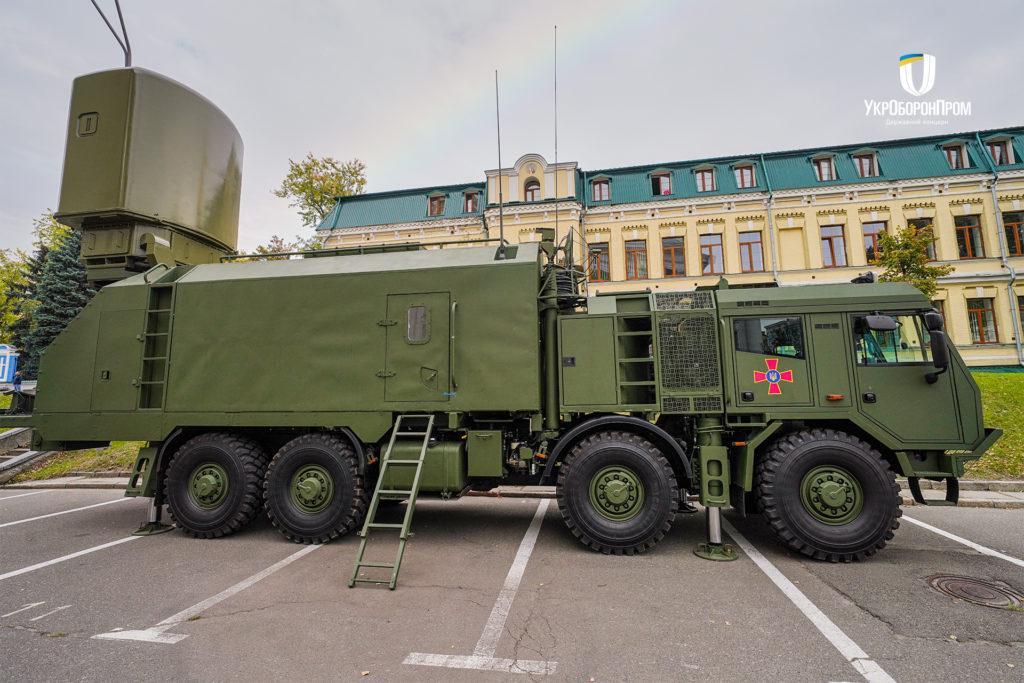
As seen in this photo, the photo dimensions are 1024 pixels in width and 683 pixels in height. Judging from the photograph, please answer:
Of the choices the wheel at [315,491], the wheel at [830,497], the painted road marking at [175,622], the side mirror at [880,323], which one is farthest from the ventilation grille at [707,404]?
the painted road marking at [175,622]

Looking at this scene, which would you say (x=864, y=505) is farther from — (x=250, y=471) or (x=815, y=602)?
(x=250, y=471)

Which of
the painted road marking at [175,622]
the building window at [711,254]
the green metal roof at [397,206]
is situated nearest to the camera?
the painted road marking at [175,622]

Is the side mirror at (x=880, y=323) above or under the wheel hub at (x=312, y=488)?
above

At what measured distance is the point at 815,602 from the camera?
3920mm

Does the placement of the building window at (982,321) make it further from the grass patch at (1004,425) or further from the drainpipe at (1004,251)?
Result: the grass patch at (1004,425)

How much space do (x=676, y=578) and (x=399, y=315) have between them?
4.17m

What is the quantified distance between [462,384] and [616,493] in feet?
7.02

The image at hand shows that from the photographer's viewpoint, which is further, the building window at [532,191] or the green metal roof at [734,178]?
the building window at [532,191]

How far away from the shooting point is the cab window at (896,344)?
5008mm

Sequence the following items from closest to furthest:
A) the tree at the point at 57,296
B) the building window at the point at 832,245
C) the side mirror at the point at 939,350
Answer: the side mirror at the point at 939,350 → the building window at the point at 832,245 → the tree at the point at 57,296

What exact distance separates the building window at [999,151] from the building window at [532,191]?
1973cm

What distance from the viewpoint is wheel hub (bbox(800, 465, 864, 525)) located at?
482 cm

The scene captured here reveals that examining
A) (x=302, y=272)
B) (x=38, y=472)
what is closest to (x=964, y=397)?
(x=302, y=272)

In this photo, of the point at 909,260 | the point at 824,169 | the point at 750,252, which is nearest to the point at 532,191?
the point at 750,252
